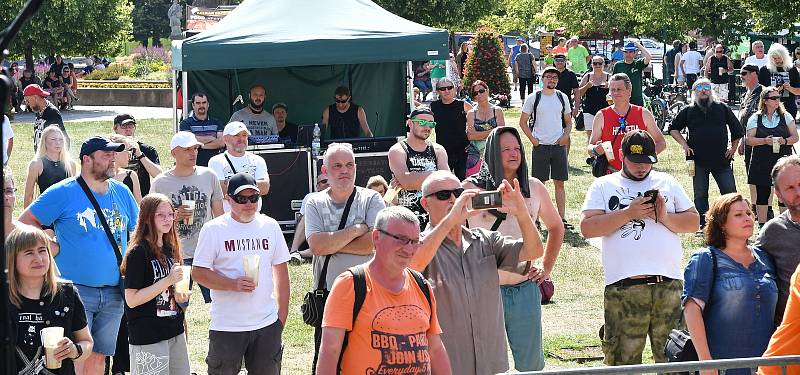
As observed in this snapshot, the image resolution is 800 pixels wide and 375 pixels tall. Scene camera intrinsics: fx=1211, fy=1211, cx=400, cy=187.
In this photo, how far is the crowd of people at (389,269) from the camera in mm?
5367

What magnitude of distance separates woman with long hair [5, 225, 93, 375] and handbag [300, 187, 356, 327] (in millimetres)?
1417

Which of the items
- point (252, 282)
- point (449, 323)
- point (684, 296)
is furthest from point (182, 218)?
point (684, 296)

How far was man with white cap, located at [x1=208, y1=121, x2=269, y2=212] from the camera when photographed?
413 inches

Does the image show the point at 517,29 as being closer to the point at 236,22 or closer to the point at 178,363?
the point at 236,22

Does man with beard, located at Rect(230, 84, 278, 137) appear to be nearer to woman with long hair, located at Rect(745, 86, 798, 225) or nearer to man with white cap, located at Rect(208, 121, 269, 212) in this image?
man with white cap, located at Rect(208, 121, 269, 212)

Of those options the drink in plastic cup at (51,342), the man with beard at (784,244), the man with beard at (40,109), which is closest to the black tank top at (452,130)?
the man with beard at (40,109)

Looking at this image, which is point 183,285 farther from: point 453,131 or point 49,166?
point 453,131

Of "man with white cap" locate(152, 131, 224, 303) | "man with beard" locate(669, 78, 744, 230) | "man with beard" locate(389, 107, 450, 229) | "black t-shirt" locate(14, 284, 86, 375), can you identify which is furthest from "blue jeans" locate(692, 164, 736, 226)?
"black t-shirt" locate(14, 284, 86, 375)

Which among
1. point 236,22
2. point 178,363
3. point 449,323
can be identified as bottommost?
point 178,363

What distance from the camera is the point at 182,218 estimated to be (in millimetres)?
8844

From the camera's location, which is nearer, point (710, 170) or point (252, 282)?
point (252, 282)

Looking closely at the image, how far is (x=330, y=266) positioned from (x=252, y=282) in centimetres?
65

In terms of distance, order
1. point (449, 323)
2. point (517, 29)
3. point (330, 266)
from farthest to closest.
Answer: point (517, 29), point (330, 266), point (449, 323)

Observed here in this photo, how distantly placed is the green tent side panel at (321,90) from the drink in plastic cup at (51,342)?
10.5 meters
